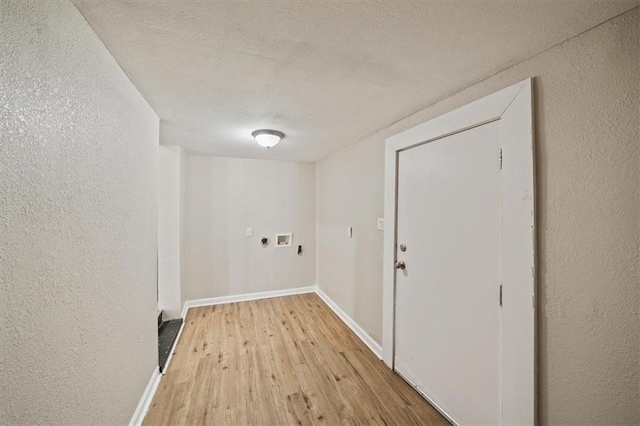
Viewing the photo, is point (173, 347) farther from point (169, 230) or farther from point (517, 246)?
point (517, 246)

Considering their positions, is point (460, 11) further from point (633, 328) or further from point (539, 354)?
point (539, 354)

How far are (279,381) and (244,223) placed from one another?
2146mm

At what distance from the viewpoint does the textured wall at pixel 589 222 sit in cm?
86

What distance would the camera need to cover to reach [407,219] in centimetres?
187

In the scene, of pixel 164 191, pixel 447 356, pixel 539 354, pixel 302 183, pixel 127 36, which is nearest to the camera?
pixel 127 36

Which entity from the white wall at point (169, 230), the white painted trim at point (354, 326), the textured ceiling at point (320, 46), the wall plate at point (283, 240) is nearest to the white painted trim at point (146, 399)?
the white wall at point (169, 230)

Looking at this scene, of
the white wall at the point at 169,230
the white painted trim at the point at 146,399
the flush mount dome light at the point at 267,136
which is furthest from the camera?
the white wall at the point at 169,230

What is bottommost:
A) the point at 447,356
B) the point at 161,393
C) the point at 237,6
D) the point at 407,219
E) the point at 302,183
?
the point at 161,393

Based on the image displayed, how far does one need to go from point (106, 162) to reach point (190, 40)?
0.66 metres

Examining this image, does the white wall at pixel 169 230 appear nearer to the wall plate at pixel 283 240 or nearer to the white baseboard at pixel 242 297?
the white baseboard at pixel 242 297

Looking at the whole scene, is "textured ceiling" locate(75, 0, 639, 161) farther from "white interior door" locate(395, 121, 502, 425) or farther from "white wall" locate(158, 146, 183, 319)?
"white wall" locate(158, 146, 183, 319)

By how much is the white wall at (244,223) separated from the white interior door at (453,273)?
6.68 ft

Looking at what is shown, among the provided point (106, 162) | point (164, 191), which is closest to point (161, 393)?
point (106, 162)

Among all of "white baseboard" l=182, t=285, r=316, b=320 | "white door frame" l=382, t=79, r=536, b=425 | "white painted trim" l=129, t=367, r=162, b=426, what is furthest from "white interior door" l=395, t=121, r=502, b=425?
"white baseboard" l=182, t=285, r=316, b=320
